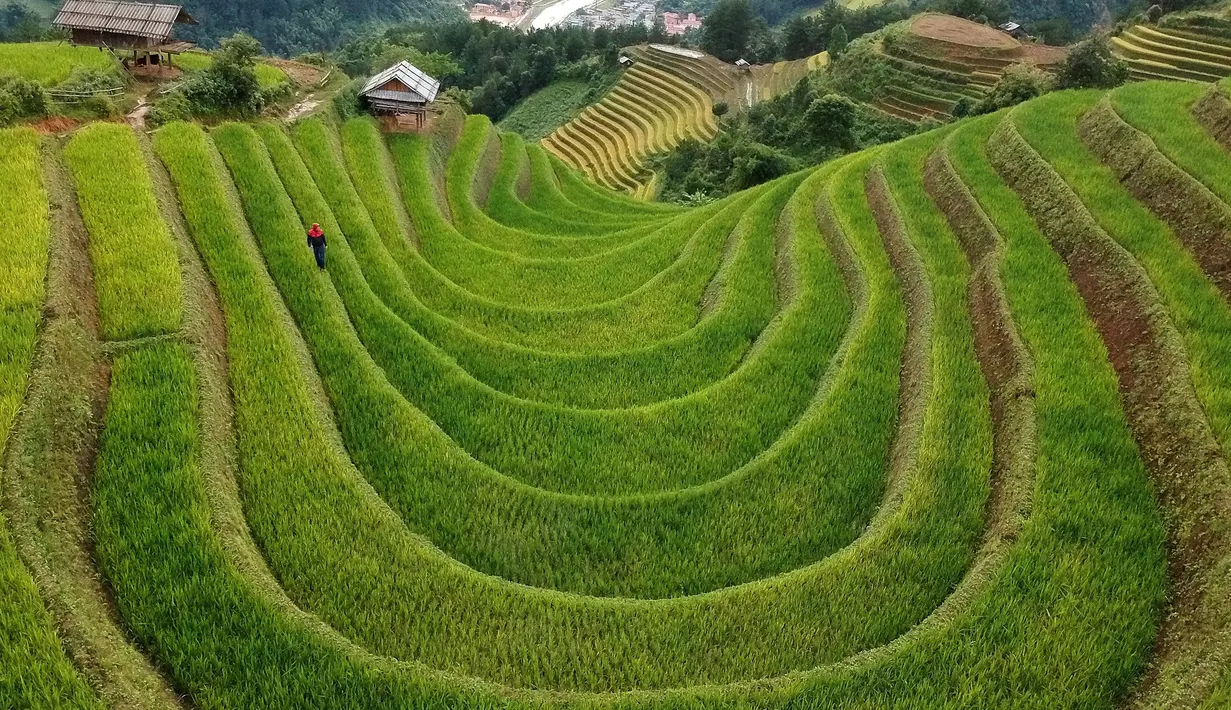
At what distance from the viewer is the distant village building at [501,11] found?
11775cm

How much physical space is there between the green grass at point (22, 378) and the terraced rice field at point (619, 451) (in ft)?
0.10

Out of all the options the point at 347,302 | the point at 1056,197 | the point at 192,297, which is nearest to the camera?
the point at 192,297

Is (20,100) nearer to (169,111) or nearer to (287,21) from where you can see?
(169,111)

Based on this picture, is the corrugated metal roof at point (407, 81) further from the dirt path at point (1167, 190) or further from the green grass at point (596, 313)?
the dirt path at point (1167, 190)

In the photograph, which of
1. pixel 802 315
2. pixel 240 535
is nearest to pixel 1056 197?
pixel 802 315

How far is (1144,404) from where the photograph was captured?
8.15 meters

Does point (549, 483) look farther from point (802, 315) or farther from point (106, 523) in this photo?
point (802, 315)

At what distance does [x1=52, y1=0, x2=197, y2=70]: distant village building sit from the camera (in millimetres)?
17297

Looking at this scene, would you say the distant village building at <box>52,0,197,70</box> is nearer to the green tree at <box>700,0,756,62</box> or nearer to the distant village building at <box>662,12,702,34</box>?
the green tree at <box>700,0,756,62</box>

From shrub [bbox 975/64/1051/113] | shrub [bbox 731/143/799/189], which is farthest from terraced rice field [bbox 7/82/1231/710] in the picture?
shrub [bbox 731/143/799/189]

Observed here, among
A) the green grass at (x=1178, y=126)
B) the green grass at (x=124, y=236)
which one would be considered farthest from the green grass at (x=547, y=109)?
the green grass at (x=124, y=236)

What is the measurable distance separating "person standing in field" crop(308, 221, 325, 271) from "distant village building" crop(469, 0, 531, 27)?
116m

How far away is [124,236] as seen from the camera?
9953mm

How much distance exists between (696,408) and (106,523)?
21.5ft
